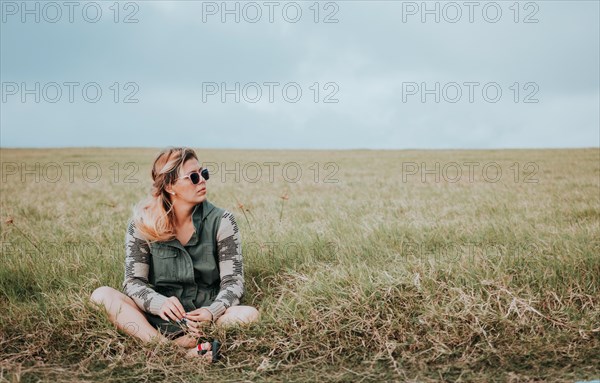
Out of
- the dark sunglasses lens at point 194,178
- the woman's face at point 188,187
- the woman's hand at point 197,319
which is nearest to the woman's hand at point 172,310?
the woman's hand at point 197,319

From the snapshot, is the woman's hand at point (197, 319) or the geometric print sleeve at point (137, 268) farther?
the geometric print sleeve at point (137, 268)

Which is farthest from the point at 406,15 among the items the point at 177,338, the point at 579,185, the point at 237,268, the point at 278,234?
the point at 579,185

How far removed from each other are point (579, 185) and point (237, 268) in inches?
438

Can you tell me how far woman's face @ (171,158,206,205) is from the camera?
12.3ft

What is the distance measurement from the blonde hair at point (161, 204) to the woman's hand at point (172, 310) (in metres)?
0.47

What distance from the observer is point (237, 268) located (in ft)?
12.5

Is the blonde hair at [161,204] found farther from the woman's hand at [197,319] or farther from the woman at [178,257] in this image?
the woman's hand at [197,319]

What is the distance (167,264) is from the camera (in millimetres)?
3791

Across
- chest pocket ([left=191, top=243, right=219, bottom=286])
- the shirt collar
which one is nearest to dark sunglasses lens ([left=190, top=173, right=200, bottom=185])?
the shirt collar

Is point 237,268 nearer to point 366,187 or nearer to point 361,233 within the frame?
point 361,233

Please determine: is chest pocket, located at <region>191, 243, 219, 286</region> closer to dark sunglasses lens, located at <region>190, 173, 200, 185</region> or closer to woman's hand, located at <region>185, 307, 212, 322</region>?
woman's hand, located at <region>185, 307, 212, 322</region>

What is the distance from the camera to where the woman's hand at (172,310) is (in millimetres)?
3498

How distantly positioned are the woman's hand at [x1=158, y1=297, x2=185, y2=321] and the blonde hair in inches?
18.3

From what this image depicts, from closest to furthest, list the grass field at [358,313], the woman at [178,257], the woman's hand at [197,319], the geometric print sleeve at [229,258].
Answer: the grass field at [358,313] < the woman's hand at [197,319] < the woman at [178,257] < the geometric print sleeve at [229,258]
